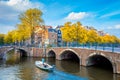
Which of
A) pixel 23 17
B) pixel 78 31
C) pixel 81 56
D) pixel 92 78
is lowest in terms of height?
pixel 92 78

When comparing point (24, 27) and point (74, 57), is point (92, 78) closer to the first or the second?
point (74, 57)

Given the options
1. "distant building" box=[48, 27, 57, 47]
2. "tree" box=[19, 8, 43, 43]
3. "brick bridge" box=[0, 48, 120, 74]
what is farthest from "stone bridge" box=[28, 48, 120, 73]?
"distant building" box=[48, 27, 57, 47]

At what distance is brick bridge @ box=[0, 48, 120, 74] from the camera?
2927 cm

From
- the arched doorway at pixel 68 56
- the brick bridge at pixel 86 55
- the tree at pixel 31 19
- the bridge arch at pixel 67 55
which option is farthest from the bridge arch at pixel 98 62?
the tree at pixel 31 19

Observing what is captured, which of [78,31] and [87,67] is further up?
[78,31]

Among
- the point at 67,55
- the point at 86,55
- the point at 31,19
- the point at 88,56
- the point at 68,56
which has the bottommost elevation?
the point at 68,56

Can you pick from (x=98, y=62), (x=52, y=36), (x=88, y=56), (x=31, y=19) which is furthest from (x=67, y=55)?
(x=52, y=36)

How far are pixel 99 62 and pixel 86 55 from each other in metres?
5.79

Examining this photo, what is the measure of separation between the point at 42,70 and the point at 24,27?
30.0 m

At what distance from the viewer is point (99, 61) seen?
4184 cm

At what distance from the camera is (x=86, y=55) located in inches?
1471

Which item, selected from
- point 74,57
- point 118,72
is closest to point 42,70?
point 118,72

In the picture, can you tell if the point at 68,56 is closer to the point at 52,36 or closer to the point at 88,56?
the point at 88,56

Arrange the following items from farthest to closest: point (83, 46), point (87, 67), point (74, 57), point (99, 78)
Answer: point (74, 57) → point (83, 46) → point (87, 67) → point (99, 78)
